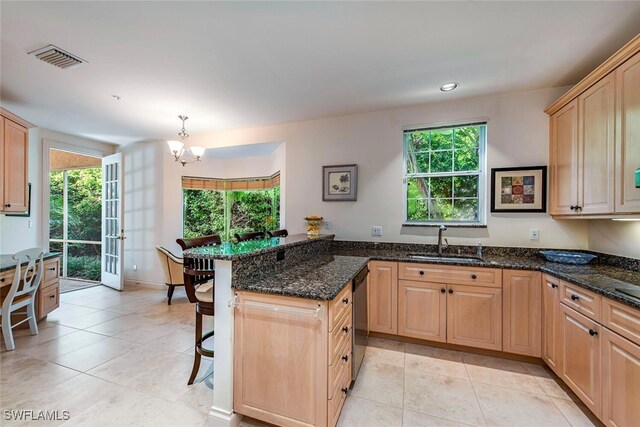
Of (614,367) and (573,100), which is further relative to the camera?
(573,100)

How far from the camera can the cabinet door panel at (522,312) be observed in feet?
7.49

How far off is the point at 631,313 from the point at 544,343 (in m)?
1.05

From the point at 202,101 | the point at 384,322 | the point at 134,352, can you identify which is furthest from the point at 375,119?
the point at 134,352

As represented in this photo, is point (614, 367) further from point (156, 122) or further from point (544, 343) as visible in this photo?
point (156, 122)

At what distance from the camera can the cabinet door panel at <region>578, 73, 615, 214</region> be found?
6.24 ft

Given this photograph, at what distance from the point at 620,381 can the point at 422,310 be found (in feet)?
4.32

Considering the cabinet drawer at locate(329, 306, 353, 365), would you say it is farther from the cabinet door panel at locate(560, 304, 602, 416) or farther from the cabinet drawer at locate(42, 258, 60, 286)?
the cabinet drawer at locate(42, 258, 60, 286)

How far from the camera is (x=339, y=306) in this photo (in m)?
1.64

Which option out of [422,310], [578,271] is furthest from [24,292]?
[578,271]

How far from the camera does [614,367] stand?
1.49 metres

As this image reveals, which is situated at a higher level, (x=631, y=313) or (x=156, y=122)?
(x=156, y=122)

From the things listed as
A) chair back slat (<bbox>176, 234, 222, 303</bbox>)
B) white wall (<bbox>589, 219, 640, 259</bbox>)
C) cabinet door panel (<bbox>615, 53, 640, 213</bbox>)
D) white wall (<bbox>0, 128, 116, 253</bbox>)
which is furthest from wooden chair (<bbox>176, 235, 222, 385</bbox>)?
white wall (<bbox>0, 128, 116, 253</bbox>)

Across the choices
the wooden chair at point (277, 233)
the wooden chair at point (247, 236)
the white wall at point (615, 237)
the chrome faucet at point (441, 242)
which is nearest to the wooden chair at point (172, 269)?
the wooden chair at point (247, 236)

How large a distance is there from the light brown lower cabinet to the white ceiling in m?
1.82
